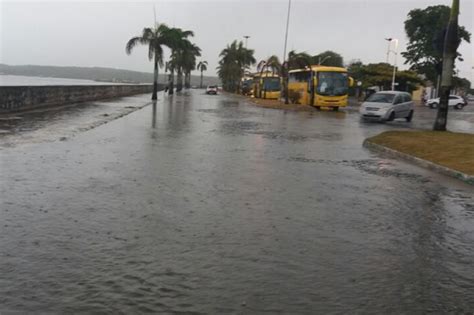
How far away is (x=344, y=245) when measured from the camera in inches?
232

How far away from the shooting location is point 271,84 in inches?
2539

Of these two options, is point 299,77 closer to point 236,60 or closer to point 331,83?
point 331,83

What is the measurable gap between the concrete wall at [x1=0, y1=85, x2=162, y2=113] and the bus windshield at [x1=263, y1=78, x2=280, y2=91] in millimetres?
22374

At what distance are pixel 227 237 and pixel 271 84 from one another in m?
59.4

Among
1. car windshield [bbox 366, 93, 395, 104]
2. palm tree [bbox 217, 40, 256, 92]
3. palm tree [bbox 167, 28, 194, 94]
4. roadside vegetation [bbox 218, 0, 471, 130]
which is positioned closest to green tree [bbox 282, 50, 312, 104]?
roadside vegetation [bbox 218, 0, 471, 130]

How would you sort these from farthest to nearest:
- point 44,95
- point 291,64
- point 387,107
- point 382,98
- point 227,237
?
point 291,64
point 382,98
point 387,107
point 44,95
point 227,237

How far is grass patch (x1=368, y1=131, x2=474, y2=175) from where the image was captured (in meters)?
12.5

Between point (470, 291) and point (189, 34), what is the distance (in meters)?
64.6

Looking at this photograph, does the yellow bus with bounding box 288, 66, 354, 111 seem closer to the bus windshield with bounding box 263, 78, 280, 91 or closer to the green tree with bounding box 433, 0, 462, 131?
the bus windshield with bounding box 263, 78, 280, 91

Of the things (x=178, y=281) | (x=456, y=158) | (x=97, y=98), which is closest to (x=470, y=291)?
(x=178, y=281)

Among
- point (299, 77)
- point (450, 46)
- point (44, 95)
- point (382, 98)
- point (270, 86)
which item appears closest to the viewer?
point (450, 46)

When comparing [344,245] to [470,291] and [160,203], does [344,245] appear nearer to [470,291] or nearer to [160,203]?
[470,291]

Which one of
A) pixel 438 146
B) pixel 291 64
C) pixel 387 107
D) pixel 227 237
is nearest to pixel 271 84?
pixel 291 64

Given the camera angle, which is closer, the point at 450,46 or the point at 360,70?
the point at 450,46
